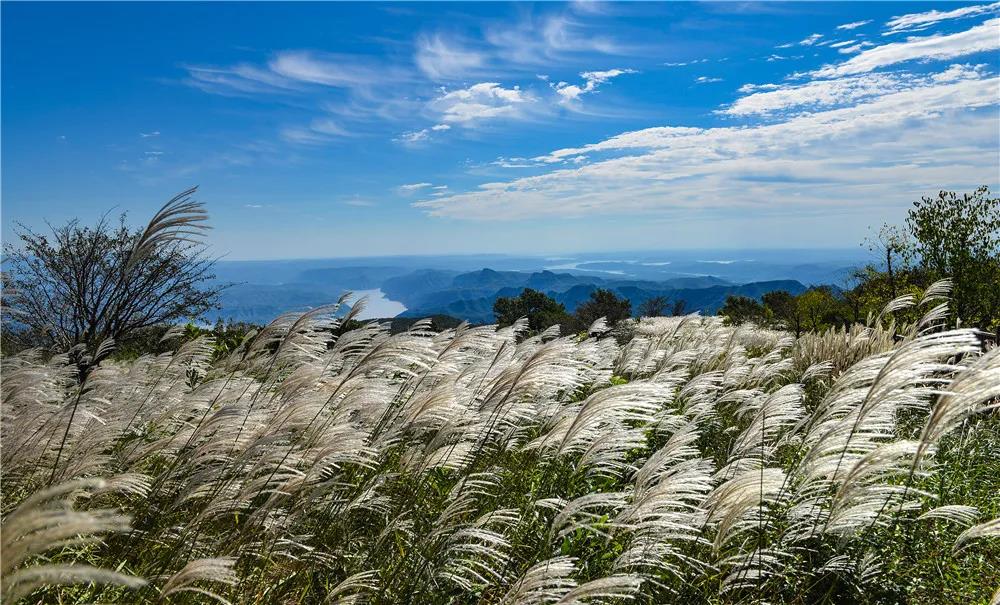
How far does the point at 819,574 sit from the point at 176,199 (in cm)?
406

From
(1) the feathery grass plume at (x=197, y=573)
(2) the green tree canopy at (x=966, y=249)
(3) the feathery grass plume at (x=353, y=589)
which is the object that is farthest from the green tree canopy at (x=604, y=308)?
(1) the feathery grass plume at (x=197, y=573)

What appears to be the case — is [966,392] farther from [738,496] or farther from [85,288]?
[85,288]

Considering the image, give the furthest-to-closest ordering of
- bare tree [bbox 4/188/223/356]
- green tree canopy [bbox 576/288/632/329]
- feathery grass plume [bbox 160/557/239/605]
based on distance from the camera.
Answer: green tree canopy [bbox 576/288/632/329] → bare tree [bbox 4/188/223/356] → feathery grass plume [bbox 160/557/239/605]

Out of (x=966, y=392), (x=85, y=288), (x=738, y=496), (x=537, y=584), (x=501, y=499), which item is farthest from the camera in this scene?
(x=85, y=288)

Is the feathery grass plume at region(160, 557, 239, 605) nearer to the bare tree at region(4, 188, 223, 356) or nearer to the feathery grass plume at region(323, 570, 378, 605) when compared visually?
the feathery grass plume at region(323, 570, 378, 605)

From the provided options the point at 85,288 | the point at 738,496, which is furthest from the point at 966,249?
the point at 85,288

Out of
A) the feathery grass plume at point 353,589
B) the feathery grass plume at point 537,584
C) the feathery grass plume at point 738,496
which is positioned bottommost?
the feathery grass plume at point 353,589

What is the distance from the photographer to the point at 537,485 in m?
4.04

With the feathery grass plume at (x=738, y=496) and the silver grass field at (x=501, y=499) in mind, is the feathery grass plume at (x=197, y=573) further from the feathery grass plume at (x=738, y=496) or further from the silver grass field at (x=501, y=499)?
the feathery grass plume at (x=738, y=496)

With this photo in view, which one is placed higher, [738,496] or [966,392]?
[966,392]

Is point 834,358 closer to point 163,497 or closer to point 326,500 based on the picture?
point 326,500

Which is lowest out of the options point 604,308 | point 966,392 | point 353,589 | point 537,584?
point 604,308

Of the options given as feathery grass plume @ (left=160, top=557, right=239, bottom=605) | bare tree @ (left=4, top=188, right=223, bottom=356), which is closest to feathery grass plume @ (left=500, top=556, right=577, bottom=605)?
feathery grass plume @ (left=160, top=557, right=239, bottom=605)

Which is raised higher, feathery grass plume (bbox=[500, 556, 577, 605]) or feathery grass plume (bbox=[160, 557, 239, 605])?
feathery grass plume (bbox=[160, 557, 239, 605])
